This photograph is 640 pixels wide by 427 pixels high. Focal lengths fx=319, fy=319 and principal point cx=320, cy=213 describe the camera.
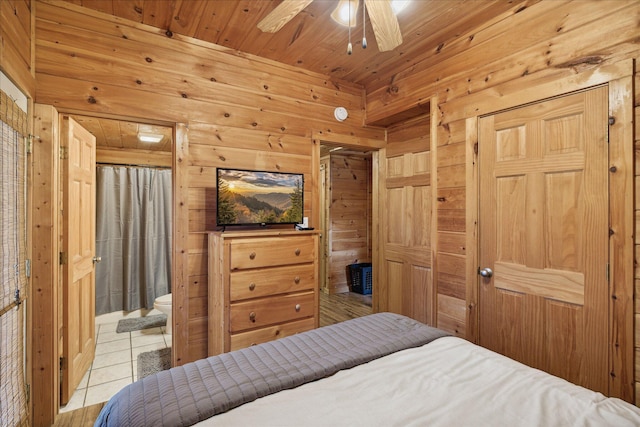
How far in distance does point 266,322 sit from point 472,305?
4.97 ft

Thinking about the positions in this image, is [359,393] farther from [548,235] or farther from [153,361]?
[153,361]

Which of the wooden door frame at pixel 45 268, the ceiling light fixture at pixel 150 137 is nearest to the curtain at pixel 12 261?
the wooden door frame at pixel 45 268

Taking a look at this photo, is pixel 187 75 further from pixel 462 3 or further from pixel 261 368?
pixel 261 368

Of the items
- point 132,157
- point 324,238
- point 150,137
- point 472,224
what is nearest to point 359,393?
point 472,224

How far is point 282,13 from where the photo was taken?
1.67m

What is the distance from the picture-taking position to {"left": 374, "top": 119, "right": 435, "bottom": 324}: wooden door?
302 cm

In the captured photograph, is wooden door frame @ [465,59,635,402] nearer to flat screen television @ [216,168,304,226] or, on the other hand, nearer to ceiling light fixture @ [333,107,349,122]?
ceiling light fixture @ [333,107,349,122]

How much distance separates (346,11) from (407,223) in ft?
6.62

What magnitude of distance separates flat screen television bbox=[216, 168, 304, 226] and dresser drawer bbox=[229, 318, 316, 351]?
0.81 m

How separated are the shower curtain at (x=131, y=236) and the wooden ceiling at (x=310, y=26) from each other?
A: 2484 millimetres

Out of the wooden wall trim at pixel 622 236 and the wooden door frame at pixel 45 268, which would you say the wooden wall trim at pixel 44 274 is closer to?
the wooden door frame at pixel 45 268

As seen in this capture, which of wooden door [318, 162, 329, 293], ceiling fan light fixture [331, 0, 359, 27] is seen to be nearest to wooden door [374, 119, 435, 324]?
ceiling fan light fixture [331, 0, 359, 27]

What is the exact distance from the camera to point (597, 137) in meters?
1.75

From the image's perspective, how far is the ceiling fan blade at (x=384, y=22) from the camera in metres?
1.60
